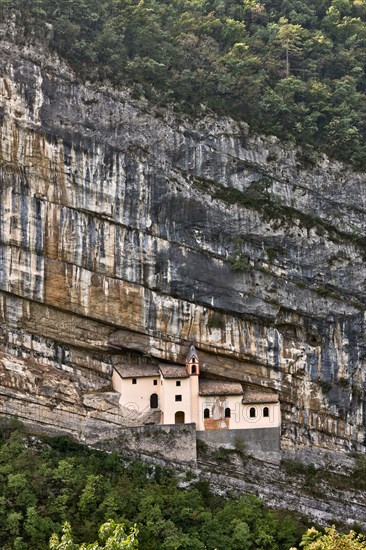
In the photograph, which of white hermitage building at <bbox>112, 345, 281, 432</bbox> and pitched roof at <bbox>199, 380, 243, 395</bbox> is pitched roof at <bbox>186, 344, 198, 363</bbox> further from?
pitched roof at <bbox>199, 380, 243, 395</bbox>

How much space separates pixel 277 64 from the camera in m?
45.3

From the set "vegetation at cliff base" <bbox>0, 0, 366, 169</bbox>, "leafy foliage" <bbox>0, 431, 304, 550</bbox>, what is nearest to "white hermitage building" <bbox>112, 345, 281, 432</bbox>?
"leafy foliage" <bbox>0, 431, 304, 550</bbox>

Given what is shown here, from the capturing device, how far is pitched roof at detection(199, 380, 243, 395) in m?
38.5

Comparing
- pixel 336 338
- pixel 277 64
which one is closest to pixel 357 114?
pixel 277 64

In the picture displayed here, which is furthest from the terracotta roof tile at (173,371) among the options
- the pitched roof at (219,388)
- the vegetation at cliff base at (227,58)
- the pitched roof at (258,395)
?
the vegetation at cliff base at (227,58)

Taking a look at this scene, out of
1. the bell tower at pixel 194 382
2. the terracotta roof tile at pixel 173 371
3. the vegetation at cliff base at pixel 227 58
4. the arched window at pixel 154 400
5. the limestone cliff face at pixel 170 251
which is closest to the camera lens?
the limestone cliff face at pixel 170 251

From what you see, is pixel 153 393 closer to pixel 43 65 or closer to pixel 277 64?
pixel 43 65

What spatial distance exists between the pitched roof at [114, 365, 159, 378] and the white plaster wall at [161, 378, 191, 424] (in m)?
0.93

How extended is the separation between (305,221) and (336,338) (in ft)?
19.0

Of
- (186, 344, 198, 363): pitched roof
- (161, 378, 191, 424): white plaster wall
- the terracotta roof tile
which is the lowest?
(161, 378, 191, 424): white plaster wall

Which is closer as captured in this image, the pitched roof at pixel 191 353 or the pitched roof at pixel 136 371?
the pitched roof at pixel 136 371

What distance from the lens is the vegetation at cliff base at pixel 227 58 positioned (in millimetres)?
40000

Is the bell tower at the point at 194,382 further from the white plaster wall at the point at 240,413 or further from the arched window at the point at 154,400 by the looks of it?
the arched window at the point at 154,400

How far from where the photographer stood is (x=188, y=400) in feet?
126
